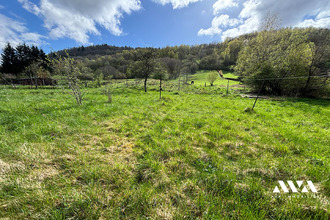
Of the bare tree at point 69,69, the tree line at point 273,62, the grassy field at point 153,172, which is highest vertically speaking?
the tree line at point 273,62

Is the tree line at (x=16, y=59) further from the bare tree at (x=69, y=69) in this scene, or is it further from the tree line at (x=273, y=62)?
the bare tree at (x=69, y=69)

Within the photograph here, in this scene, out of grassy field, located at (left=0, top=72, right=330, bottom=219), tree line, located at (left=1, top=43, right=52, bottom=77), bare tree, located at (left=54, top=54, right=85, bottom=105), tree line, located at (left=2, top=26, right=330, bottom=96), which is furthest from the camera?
tree line, located at (left=1, top=43, right=52, bottom=77)

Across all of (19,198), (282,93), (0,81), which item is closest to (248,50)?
(282,93)

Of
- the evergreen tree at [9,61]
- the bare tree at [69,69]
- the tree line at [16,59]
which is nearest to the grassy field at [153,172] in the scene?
the bare tree at [69,69]

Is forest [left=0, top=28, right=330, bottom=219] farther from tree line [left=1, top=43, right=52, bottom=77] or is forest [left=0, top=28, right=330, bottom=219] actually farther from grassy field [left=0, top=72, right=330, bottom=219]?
tree line [left=1, top=43, right=52, bottom=77]

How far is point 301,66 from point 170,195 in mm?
25613

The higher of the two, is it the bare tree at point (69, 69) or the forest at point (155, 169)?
the bare tree at point (69, 69)

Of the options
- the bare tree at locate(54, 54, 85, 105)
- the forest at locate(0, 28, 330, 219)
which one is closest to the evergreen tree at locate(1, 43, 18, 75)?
the bare tree at locate(54, 54, 85, 105)

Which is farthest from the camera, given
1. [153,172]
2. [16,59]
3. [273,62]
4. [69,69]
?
[16,59]

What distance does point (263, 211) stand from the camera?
2018 millimetres

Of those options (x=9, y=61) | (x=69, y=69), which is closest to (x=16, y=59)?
(x=9, y=61)

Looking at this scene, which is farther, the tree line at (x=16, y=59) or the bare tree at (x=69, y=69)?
the tree line at (x=16, y=59)

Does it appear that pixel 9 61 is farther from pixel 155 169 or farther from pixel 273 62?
pixel 273 62

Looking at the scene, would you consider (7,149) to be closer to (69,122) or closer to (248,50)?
(69,122)
